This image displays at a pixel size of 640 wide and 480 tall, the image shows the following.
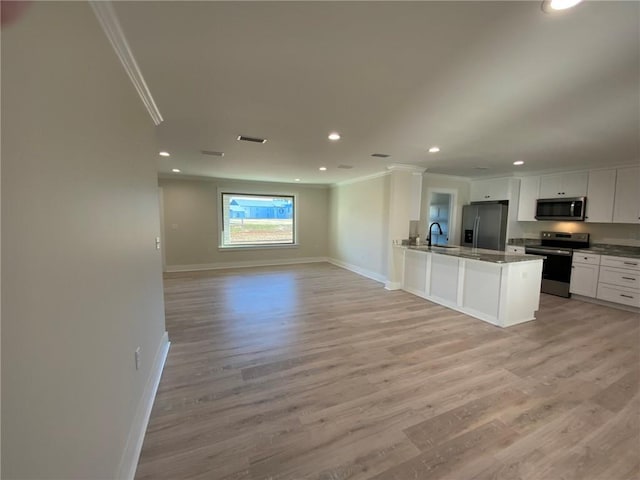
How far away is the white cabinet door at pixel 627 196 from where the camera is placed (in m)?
4.14

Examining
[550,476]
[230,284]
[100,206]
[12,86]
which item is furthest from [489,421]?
[230,284]

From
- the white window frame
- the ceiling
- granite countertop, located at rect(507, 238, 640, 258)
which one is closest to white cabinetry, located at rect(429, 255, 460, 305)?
the ceiling

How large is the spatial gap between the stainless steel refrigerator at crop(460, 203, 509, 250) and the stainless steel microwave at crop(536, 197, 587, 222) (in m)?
0.58

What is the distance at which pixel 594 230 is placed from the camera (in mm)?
4898

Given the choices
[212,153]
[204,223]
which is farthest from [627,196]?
[204,223]

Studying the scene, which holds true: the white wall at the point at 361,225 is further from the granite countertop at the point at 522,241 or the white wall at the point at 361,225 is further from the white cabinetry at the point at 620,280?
the white cabinetry at the point at 620,280

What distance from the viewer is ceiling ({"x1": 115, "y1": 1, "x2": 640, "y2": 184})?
4.23 feet

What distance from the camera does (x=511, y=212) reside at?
557cm

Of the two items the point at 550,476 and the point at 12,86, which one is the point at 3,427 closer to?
the point at 12,86

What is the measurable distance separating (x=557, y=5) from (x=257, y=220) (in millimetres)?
6909

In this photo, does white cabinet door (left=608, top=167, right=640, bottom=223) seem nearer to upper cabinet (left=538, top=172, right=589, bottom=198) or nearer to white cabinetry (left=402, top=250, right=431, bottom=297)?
upper cabinet (left=538, top=172, right=589, bottom=198)

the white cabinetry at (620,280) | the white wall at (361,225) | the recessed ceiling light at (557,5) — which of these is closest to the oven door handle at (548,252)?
the white cabinetry at (620,280)

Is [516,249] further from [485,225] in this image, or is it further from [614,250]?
[614,250]

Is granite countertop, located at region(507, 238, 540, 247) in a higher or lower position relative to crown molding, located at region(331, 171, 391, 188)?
lower
